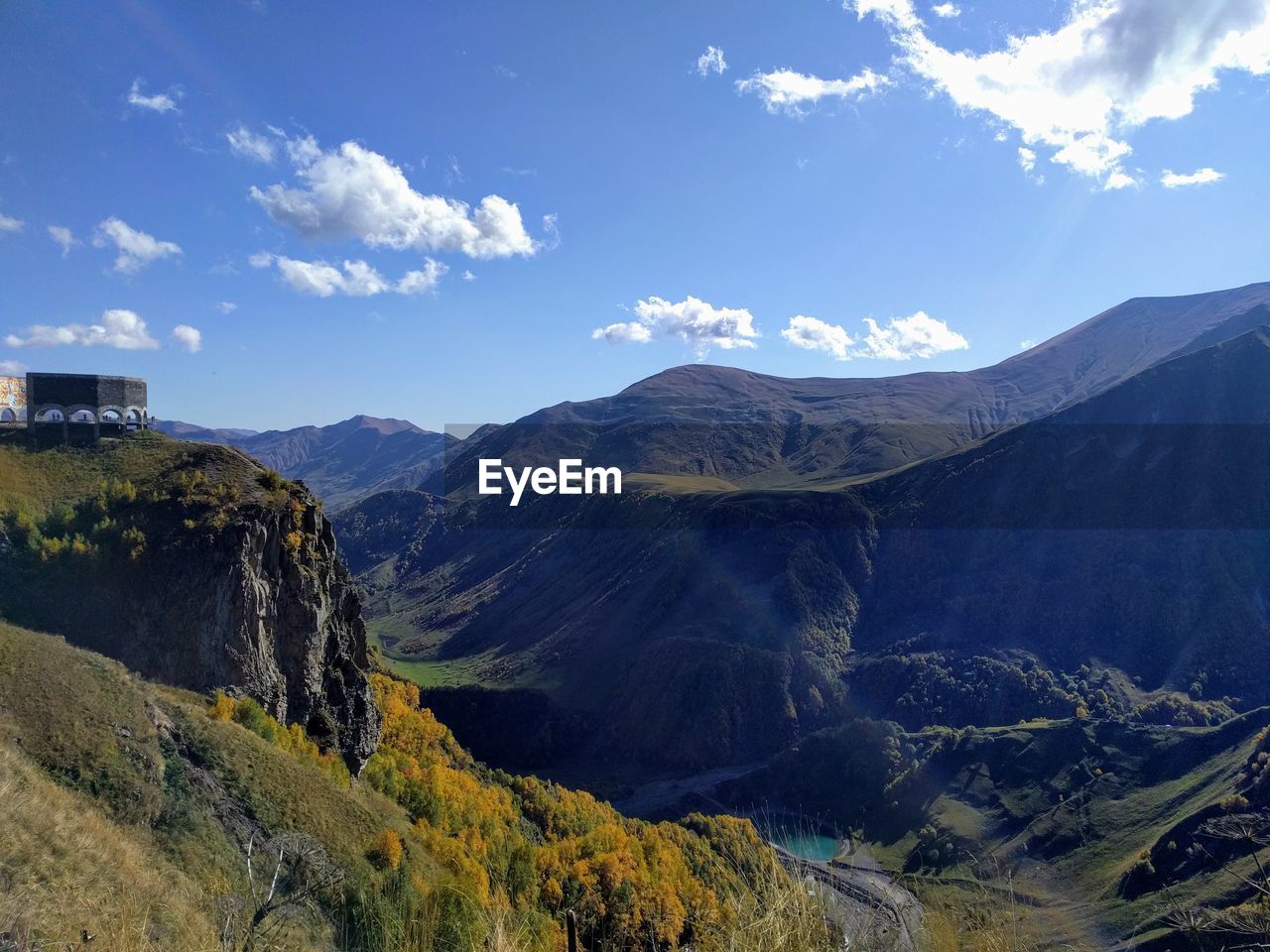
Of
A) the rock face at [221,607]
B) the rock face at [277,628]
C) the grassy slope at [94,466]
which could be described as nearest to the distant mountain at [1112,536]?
the rock face at [277,628]

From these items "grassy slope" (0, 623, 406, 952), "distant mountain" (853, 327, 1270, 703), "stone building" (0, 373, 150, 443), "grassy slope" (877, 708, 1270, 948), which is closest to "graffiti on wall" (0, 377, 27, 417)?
"stone building" (0, 373, 150, 443)

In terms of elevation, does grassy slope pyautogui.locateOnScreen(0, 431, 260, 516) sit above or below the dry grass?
above

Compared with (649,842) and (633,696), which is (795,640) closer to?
(633,696)

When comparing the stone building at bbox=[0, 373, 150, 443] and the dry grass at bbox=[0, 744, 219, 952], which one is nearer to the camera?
the dry grass at bbox=[0, 744, 219, 952]

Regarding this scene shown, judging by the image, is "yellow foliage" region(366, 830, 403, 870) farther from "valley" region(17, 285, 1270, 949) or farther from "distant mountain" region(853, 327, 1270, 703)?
"distant mountain" region(853, 327, 1270, 703)

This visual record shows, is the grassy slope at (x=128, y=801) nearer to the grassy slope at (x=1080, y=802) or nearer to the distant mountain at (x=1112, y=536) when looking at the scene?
the grassy slope at (x=1080, y=802)

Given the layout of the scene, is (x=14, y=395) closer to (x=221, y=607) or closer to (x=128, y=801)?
(x=221, y=607)
